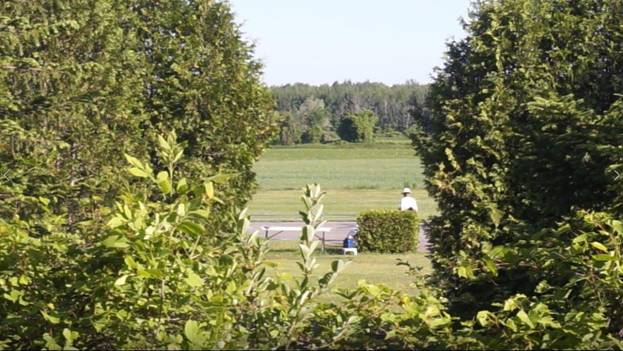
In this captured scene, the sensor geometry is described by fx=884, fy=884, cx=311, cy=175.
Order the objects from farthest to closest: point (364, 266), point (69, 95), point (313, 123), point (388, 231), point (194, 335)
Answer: point (313, 123) → point (388, 231) → point (364, 266) → point (69, 95) → point (194, 335)

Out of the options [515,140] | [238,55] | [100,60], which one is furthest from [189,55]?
[515,140]

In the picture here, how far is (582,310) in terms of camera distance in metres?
2.78

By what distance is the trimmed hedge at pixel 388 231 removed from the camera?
21641mm

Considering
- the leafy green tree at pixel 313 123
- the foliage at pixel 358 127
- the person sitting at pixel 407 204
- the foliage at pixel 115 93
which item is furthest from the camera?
the leafy green tree at pixel 313 123

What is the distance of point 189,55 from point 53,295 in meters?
10.3

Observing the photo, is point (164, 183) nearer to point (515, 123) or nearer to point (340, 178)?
point (515, 123)

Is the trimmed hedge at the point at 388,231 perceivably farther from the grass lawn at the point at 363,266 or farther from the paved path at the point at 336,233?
the paved path at the point at 336,233

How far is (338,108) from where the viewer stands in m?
130

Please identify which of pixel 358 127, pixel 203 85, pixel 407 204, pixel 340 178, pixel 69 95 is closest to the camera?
pixel 69 95

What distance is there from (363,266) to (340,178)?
43779 millimetres

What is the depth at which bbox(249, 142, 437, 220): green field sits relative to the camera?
134ft

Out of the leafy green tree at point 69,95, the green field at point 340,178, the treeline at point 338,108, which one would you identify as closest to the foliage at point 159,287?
the leafy green tree at point 69,95

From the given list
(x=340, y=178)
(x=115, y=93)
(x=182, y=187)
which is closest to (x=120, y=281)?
(x=182, y=187)

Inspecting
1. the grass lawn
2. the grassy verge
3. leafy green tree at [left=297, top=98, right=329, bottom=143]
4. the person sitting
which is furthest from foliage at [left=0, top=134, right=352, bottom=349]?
leafy green tree at [left=297, top=98, right=329, bottom=143]
